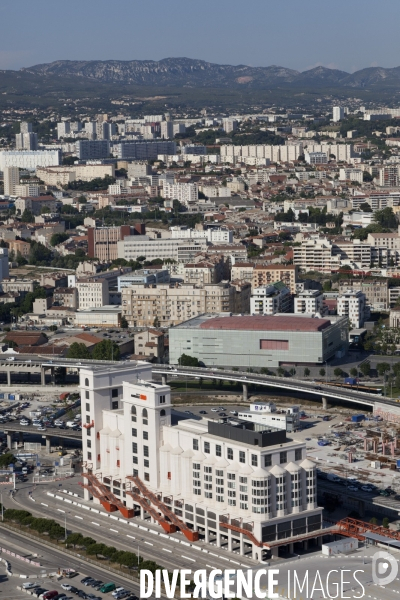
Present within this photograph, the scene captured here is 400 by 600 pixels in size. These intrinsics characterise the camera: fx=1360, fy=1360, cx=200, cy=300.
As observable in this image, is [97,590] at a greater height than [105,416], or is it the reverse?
[105,416]

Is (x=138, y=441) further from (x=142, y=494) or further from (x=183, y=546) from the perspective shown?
(x=183, y=546)

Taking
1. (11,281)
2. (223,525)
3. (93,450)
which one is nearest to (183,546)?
(223,525)

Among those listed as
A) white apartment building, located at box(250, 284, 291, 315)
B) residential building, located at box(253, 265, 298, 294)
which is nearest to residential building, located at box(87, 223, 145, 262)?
residential building, located at box(253, 265, 298, 294)

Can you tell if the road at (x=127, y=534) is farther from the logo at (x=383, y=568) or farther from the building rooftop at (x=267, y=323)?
the building rooftop at (x=267, y=323)

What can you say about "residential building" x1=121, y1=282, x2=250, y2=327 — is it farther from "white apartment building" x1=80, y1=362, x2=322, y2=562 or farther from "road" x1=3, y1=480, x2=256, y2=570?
"road" x1=3, y1=480, x2=256, y2=570

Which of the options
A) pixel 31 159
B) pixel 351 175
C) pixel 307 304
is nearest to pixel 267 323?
pixel 307 304

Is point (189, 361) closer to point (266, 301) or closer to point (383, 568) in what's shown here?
point (266, 301)
